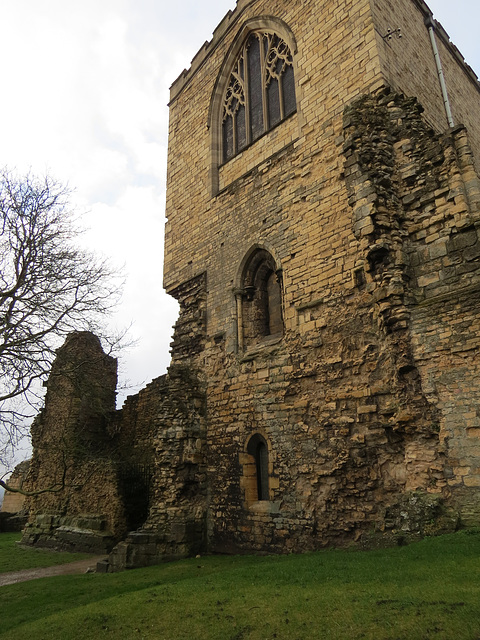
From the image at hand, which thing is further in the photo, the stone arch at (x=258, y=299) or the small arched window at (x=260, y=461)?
the stone arch at (x=258, y=299)

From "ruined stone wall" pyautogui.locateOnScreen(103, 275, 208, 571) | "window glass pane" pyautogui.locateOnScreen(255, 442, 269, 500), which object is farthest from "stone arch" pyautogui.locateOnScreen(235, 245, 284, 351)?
"window glass pane" pyautogui.locateOnScreen(255, 442, 269, 500)

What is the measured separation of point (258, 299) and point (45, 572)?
7257 mm

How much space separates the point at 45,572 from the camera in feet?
31.8

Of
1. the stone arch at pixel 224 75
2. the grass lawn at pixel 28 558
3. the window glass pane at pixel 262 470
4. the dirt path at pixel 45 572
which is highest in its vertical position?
the stone arch at pixel 224 75

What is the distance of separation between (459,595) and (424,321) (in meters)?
4.00

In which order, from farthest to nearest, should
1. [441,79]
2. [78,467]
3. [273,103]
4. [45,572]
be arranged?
[78,467] → [273,103] → [441,79] → [45,572]

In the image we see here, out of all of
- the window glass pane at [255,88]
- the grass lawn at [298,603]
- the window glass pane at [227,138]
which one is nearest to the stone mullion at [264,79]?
the window glass pane at [255,88]

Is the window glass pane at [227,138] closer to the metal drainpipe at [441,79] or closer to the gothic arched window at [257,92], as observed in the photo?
the gothic arched window at [257,92]

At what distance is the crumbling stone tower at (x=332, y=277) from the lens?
6.91 meters

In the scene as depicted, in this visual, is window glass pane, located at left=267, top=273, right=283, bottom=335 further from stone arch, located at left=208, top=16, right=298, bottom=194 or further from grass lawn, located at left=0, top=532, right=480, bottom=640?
grass lawn, located at left=0, top=532, right=480, bottom=640

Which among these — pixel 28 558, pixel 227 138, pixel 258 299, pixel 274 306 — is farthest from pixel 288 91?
pixel 28 558

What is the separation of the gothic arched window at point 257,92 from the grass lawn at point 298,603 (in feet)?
29.8

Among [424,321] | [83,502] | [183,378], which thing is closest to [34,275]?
[183,378]

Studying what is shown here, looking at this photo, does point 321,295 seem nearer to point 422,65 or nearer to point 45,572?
point 422,65
